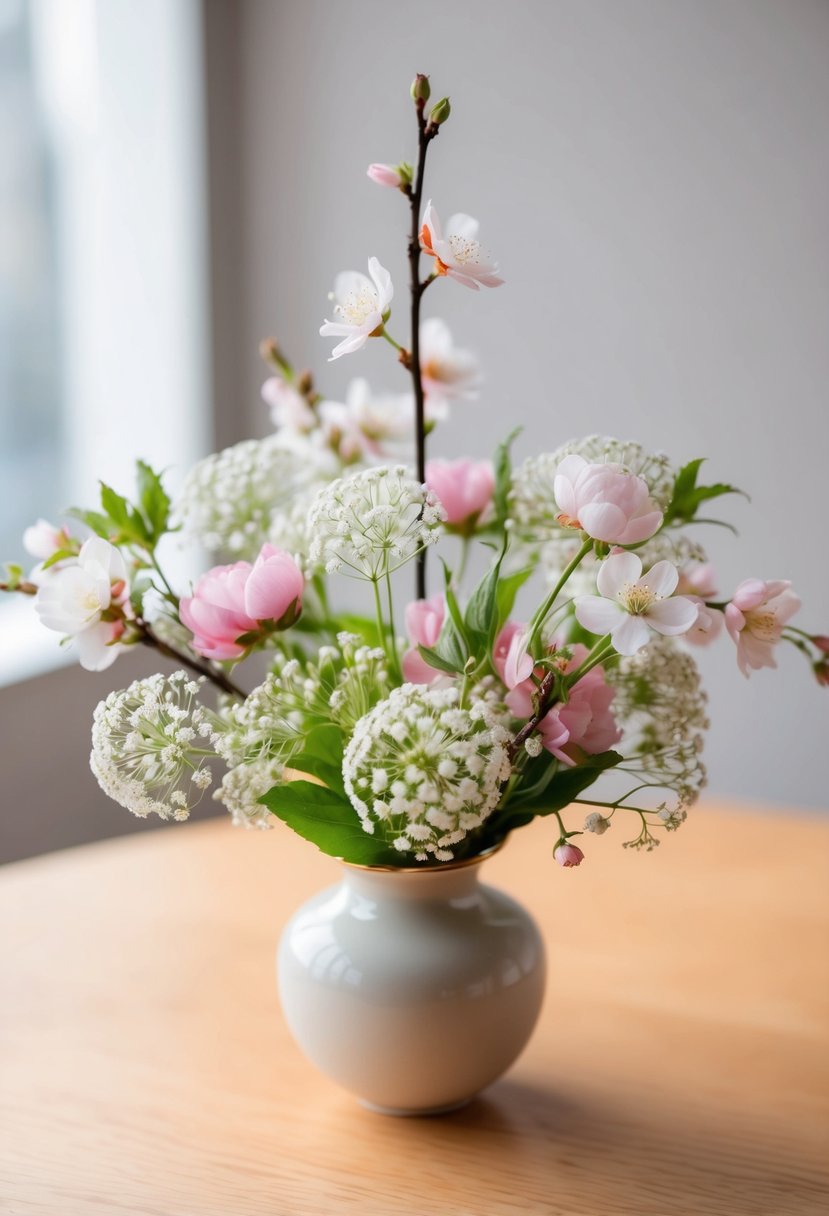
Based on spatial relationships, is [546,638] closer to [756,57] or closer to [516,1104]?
[516,1104]

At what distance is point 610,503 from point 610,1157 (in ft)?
1.52

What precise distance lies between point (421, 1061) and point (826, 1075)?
13.3 inches

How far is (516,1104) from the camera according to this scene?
33.8 inches

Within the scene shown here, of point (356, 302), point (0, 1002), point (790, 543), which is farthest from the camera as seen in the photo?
point (790, 543)

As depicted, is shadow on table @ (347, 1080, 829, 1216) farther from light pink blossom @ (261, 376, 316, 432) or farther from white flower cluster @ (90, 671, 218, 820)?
light pink blossom @ (261, 376, 316, 432)

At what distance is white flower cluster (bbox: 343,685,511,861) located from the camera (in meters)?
0.61

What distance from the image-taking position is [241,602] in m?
0.68

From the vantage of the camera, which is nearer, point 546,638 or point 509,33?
point 546,638

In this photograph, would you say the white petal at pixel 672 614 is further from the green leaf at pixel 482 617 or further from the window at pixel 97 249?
the window at pixel 97 249

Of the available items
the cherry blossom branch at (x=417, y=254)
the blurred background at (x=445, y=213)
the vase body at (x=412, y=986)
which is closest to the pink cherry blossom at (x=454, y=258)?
the cherry blossom branch at (x=417, y=254)

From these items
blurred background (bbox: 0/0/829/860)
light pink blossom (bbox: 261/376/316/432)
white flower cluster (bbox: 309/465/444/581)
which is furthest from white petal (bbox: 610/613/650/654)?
blurred background (bbox: 0/0/829/860)

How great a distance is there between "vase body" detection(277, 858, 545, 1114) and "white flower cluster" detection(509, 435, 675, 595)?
0.23m

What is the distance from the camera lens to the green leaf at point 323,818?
2.28ft

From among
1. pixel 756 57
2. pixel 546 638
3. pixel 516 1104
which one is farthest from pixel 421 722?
pixel 756 57
